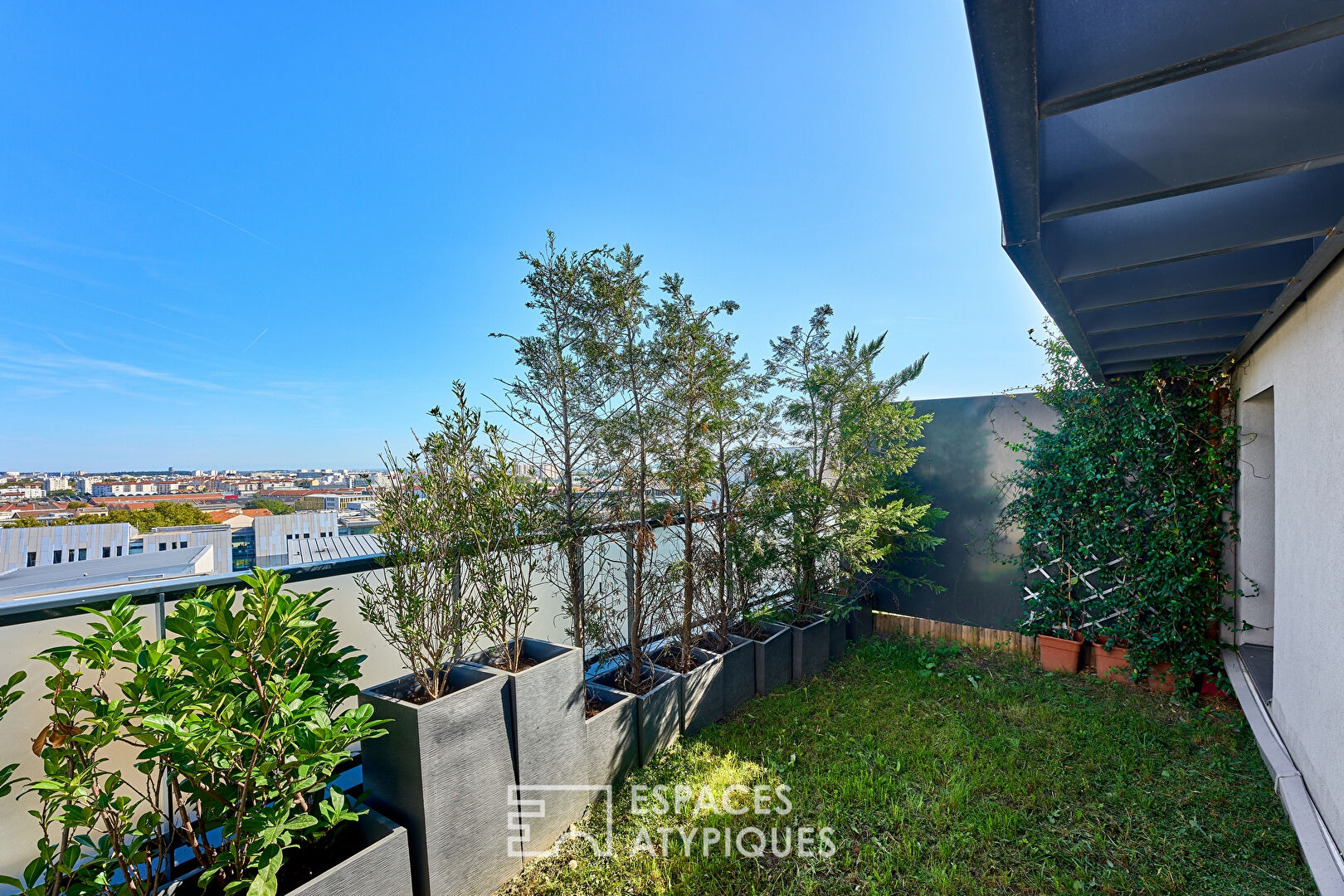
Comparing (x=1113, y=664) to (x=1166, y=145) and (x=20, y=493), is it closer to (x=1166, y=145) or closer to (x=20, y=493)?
(x=1166, y=145)

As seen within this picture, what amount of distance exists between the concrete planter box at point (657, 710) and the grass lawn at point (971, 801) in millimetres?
85

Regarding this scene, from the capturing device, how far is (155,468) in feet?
11.6

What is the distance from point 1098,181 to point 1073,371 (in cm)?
333

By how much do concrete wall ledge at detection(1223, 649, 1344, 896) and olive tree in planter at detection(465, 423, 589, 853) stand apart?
2.69m

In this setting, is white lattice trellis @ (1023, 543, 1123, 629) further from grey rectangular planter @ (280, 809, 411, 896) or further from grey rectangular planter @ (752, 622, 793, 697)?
grey rectangular planter @ (280, 809, 411, 896)

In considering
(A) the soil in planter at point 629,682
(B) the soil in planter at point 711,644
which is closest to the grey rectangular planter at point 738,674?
(B) the soil in planter at point 711,644

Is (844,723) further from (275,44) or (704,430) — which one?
(275,44)

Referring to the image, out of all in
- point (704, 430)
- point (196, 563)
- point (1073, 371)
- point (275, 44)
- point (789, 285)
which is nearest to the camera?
point (196, 563)

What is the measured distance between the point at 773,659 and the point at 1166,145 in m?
3.32

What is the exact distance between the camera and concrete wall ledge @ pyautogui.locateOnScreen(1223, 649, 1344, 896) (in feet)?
6.03

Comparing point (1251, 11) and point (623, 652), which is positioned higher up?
point (1251, 11)

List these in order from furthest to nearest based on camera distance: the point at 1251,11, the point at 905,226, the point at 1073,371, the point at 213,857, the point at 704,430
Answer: the point at 905,226 < the point at 1073,371 < the point at 704,430 < the point at 213,857 < the point at 1251,11

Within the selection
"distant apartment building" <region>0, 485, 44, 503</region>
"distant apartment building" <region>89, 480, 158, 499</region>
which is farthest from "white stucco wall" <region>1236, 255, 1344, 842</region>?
"distant apartment building" <region>89, 480, 158, 499</region>

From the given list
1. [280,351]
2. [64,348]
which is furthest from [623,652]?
[280,351]
